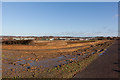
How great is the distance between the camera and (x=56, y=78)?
758 cm

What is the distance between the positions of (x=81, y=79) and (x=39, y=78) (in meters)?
2.84

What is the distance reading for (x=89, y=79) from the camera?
7438 mm

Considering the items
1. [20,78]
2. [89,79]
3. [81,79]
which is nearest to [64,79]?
[81,79]

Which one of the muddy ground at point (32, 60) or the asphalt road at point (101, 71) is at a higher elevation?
the asphalt road at point (101, 71)

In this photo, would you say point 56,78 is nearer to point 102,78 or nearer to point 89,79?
point 89,79

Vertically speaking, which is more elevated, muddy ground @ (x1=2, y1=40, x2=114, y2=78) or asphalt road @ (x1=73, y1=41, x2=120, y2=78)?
asphalt road @ (x1=73, y1=41, x2=120, y2=78)

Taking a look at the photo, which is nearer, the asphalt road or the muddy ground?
the asphalt road

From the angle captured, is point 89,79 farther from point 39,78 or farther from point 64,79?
point 39,78

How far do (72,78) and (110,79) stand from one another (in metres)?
2.55

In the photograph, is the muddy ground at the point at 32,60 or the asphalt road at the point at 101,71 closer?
the asphalt road at the point at 101,71

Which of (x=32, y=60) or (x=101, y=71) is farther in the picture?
(x=32, y=60)

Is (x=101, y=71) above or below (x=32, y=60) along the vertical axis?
above

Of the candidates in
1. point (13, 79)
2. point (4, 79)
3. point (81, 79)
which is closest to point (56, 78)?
point (81, 79)

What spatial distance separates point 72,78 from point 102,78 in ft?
6.79
